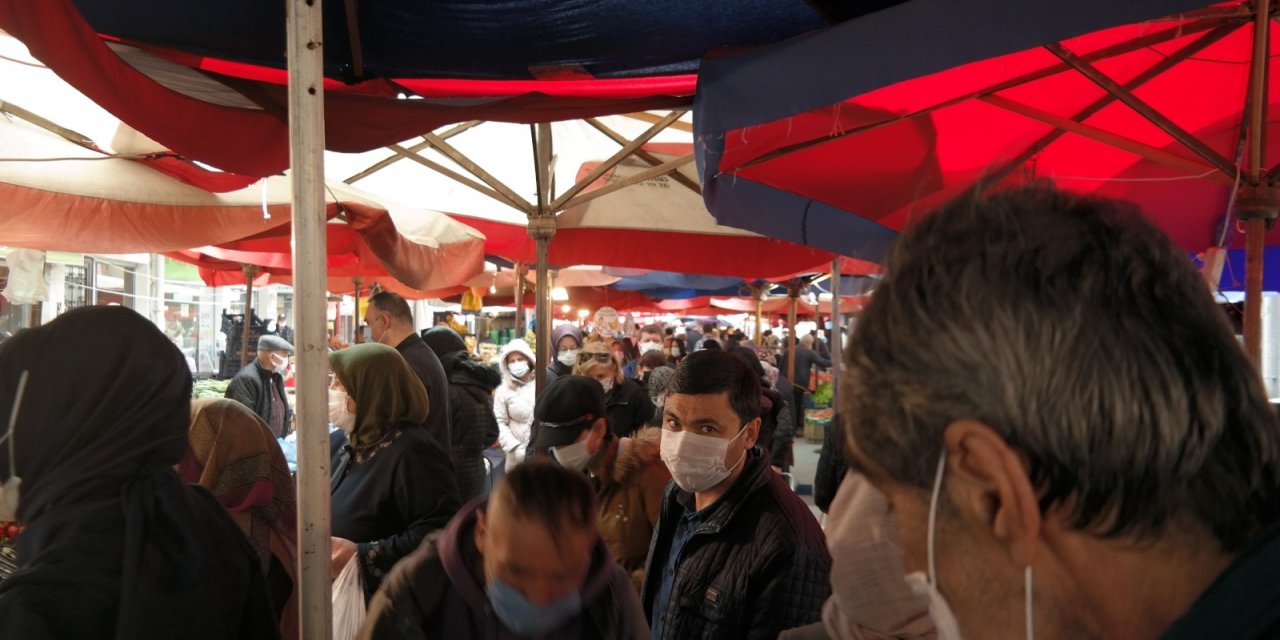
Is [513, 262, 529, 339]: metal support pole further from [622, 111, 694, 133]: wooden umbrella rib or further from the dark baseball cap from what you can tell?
the dark baseball cap

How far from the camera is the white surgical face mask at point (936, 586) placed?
2.61ft

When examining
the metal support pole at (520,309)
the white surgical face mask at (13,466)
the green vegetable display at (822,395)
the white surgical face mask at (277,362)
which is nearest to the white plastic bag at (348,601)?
the white surgical face mask at (13,466)

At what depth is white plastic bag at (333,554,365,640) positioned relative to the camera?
9.24 feet

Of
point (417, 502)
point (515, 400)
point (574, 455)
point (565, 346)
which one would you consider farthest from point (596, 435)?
point (565, 346)

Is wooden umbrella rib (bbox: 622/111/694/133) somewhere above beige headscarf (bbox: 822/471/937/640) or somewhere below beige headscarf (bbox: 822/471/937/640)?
above

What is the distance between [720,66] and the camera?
2588mm

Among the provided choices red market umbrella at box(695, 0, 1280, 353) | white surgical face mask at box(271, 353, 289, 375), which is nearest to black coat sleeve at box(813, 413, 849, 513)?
red market umbrella at box(695, 0, 1280, 353)

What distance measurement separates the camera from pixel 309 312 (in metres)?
2.06

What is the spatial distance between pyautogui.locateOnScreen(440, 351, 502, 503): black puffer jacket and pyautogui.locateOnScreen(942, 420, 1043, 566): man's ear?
529 cm

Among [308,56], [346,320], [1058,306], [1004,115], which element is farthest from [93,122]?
[346,320]

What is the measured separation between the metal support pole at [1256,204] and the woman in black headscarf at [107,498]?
3.87 m

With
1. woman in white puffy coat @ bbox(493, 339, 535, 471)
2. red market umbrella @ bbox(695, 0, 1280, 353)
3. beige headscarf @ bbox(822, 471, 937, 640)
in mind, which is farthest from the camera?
woman in white puffy coat @ bbox(493, 339, 535, 471)

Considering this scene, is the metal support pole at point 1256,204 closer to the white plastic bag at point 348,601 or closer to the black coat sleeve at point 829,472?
the black coat sleeve at point 829,472

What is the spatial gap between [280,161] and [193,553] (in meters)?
2.10
